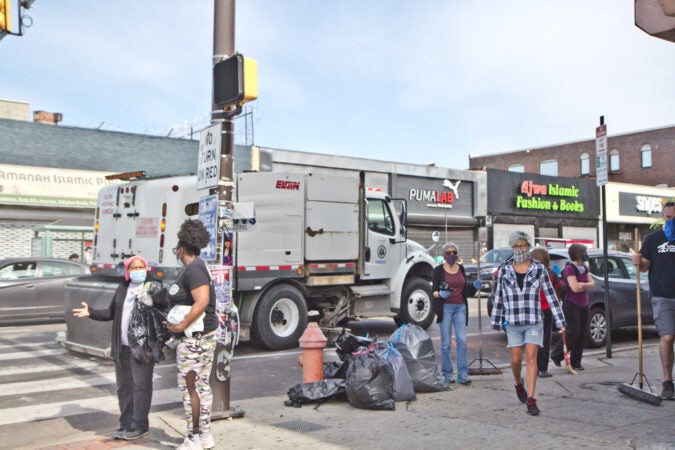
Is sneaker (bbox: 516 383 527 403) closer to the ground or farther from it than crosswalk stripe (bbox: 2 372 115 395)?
farther from it

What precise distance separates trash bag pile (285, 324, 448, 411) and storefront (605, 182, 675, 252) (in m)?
37.7

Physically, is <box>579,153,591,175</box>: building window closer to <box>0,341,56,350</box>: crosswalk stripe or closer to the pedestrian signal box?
<box>0,341,56,350</box>: crosswalk stripe

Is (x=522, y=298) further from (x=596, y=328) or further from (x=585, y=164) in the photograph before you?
(x=585, y=164)

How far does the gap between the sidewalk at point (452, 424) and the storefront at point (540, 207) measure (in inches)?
1136

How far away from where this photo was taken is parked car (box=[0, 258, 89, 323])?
13867 millimetres

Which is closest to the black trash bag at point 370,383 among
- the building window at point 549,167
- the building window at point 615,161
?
the building window at point 615,161

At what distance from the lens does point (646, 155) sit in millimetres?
49656

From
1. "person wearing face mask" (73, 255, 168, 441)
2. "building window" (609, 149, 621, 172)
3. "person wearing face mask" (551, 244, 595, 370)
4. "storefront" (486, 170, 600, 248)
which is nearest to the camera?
"person wearing face mask" (73, 255, 168, 441)

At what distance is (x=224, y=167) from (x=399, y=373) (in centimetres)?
287

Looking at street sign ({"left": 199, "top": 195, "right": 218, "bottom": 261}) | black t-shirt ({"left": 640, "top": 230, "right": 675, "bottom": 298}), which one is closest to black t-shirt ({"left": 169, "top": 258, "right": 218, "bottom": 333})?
street sign ({"left": 199, "top": 195, "right": 218, "bottom": 261})

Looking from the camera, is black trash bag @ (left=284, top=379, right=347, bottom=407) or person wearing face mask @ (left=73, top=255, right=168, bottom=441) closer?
person wearing face mask @ (left=73, top=255, right=168, bottom=441)

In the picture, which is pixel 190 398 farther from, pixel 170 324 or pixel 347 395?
pixel 347 395

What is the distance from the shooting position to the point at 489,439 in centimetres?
566

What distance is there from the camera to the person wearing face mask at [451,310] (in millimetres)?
8336
